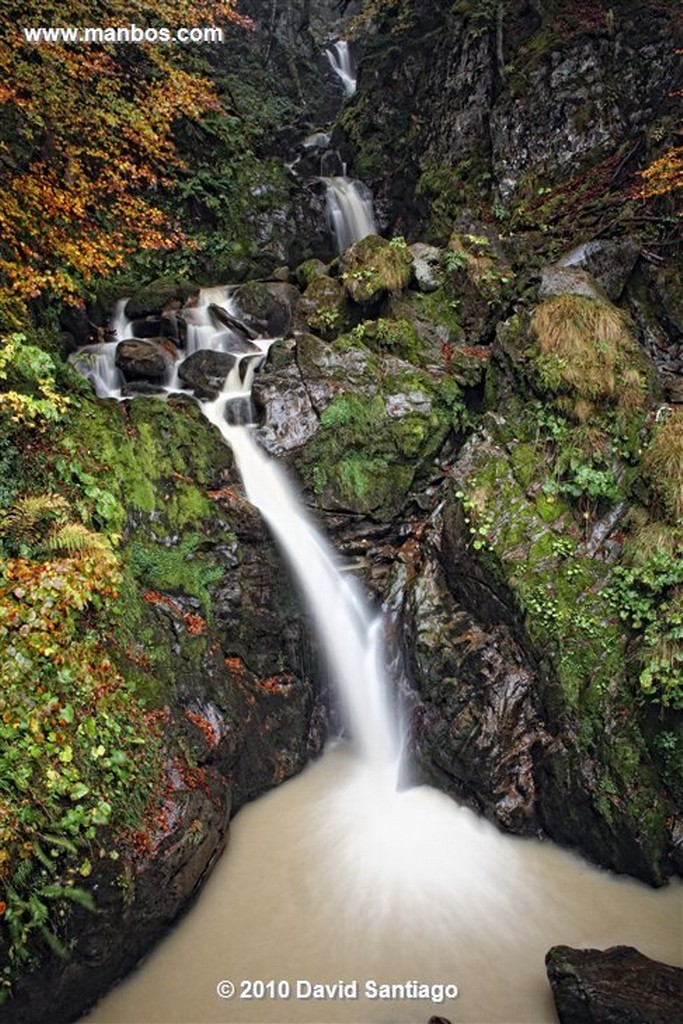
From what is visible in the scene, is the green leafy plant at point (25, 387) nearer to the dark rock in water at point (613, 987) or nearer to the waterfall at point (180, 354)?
the waterfall at point (180, 354)

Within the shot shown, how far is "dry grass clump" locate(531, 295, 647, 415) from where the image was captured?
7359 mm

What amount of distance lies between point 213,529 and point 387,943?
4.47m

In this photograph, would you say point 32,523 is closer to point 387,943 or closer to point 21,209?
point 21,209

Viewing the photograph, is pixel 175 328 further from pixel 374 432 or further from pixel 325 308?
pixel 374 432

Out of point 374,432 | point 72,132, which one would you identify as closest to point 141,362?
point 72,132

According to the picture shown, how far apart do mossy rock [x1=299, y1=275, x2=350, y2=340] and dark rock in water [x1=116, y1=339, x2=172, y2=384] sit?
2.53 metres

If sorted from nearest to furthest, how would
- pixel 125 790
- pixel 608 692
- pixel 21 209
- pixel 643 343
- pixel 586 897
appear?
1. pixel 125 790
2. pixel 586 897
3. pixel 608 692
4. pixel 21 209
5. pixel 643 343

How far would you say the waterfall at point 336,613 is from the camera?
7.12 m

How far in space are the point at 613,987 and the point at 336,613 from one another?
4515mm

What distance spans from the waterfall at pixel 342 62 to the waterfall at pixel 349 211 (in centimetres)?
823

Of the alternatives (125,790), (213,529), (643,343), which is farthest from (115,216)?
(125,790)

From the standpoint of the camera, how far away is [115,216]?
11258 millimetres

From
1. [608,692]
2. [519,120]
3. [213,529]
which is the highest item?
[519,120]

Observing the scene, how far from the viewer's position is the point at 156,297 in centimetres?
1123
